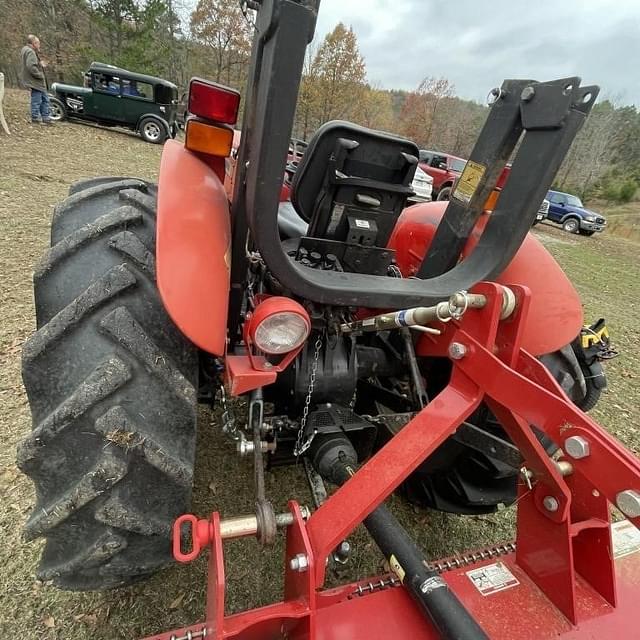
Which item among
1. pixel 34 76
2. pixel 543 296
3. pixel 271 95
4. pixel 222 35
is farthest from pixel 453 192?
pixel 222 35

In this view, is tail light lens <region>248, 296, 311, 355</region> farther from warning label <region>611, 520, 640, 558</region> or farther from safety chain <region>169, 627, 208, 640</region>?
warning label <region>611, 520, 640, 558</region>

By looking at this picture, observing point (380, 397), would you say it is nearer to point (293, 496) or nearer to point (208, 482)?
point (293, 496)

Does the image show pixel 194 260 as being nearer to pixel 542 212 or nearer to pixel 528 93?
pixel 528 93

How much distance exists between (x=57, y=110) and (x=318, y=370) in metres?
14.5

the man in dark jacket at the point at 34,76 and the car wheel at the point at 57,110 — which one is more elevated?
the man in dark jacket at the point at 34,76

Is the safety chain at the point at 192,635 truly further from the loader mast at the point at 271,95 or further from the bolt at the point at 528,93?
the bolt at the point at 528,93

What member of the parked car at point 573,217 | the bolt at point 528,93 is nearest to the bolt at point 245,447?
the bolt at point 528,93

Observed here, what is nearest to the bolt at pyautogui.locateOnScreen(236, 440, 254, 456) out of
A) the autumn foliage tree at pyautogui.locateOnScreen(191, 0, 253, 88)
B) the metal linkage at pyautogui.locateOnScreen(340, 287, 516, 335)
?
the metal linkage at pyautogui.locateOnScreen(340, 287, 516, 335)

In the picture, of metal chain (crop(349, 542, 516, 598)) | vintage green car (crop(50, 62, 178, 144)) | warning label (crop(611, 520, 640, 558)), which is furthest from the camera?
vintage green car (crop(50, 62, 178, 144))

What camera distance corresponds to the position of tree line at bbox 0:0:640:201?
1977cm

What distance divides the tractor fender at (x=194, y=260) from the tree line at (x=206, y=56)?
15228 millimetres

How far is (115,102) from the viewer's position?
42.0 feet

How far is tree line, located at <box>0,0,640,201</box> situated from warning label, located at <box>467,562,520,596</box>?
→ 51.6 feet

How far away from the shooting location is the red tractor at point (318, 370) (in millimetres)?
1034
